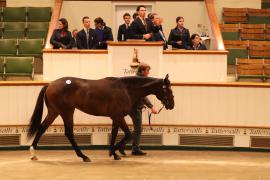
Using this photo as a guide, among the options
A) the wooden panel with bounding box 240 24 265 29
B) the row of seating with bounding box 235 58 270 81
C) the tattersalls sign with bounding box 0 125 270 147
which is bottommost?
the tattersalls sign with bounding box 0 125 270 147

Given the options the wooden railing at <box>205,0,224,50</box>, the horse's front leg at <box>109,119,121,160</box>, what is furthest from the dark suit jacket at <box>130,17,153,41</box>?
the horse's front leg at <box>109,119,121,160</box>

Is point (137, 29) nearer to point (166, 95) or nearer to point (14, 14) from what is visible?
point (166, 95)

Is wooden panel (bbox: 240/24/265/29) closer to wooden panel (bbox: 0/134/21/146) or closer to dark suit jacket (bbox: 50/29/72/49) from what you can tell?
dark suit jacket (bbox: 50/29/72/49)

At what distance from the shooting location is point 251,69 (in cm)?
1314

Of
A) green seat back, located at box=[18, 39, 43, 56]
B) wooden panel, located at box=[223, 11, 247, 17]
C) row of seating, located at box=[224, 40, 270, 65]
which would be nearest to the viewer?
green seat back, located at box=[18, 39, 43, 56]

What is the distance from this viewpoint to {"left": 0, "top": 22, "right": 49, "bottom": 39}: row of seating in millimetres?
14573

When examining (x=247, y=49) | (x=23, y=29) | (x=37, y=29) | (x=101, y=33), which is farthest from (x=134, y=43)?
(x=23, y=29)

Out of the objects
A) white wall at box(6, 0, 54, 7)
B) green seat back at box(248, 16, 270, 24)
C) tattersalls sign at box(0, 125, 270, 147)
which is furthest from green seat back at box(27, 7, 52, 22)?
tattersalls sign at box(0, 125, 270, 147)

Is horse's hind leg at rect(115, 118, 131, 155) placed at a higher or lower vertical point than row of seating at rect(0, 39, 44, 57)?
lower

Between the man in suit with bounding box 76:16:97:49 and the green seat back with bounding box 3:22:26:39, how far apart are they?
3002 mm

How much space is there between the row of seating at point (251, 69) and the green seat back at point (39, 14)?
464 centimetres

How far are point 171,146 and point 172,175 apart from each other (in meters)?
2.10

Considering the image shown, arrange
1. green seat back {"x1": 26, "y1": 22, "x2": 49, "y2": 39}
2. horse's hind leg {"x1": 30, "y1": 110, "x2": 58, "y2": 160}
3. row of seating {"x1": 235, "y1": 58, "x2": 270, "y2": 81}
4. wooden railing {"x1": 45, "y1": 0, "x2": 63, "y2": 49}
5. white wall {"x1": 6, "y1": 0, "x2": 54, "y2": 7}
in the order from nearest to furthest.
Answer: horse's hind leg {"x1": 30, "y1": 110, "x2": 58, "y2": 160} → row of seating {"x1": 235, "y1": 58, "x2": 270, "y2": 81} → wooden railing {"x1": 45, "y1": 0, "x2": 63, "y2": 49} → green seat back {"x1": 26, "y1": 22, "x2": 49, "y2": 39} → white wall {"x1": 6, "y1": 0, "x2": 54, "y2": 7}

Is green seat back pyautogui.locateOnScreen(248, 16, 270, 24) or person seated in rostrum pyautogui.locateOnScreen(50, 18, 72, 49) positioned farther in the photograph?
green seat back pyautogui.locateOnScreen(248, 16, 270, 24)
